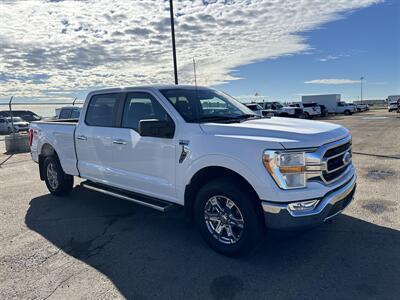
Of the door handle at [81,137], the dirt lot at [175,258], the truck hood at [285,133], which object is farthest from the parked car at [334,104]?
the truck hood at [285,133]

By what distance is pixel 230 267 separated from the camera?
11.8 ft

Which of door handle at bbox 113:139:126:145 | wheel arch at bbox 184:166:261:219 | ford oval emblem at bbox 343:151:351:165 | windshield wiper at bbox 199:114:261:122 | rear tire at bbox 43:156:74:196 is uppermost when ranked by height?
windshield wiper at bbox 199:114:261:122

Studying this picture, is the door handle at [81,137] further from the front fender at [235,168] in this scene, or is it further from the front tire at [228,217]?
the front tire at [228,217]

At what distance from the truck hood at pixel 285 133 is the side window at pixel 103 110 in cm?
177

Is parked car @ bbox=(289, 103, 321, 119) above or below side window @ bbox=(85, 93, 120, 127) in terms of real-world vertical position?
below

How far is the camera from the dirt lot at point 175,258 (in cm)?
319

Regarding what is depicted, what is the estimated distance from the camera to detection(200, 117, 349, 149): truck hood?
10.9ft

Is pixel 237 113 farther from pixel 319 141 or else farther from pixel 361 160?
pixel 361 160

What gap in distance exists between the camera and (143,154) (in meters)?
4.48

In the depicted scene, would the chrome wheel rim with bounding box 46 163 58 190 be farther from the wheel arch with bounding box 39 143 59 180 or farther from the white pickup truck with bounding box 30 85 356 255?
the white pickup truck with bounding box 30 85 356 255

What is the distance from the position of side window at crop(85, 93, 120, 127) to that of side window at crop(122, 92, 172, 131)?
10.9 inches

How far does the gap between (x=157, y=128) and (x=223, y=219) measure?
50.9 inches

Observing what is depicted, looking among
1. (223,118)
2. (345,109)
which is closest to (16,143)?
(223,118)

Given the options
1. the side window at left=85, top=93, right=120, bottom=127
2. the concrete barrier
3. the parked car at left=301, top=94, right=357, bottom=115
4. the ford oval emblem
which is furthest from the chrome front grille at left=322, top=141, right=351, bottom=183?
the parked car at left=301, top=94, right=357, bottom=115
